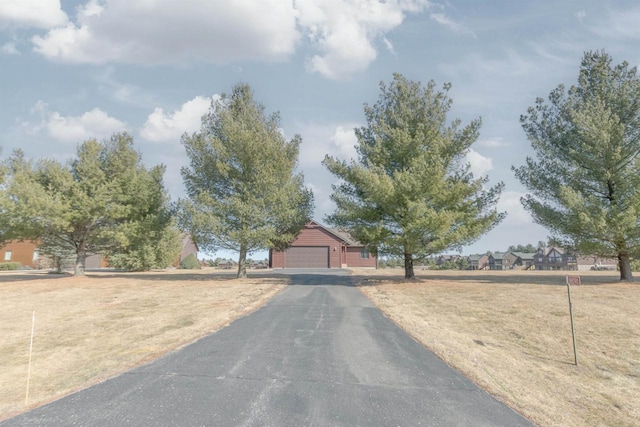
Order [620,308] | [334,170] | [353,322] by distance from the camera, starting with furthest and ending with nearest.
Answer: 1. [334,170]
2. [620,308]
3. [353,322]

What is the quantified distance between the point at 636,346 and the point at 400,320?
5.92 metres

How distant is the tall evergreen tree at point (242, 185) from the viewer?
76.2 feet

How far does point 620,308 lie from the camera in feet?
42.7

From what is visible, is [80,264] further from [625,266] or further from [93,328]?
[625,266]

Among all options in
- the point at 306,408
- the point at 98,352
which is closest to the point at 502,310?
the point at 306,408

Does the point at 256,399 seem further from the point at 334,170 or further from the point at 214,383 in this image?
the point at 334,170

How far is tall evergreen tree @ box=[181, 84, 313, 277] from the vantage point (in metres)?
23.2

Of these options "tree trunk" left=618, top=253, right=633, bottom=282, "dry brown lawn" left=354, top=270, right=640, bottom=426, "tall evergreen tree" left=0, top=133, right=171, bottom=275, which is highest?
"tall evergreen tree" left=0, top=133, right=171, bottom=275

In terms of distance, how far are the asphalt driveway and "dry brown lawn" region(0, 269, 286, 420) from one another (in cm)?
89

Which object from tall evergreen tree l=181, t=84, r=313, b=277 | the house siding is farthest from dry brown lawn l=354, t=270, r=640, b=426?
the house siding

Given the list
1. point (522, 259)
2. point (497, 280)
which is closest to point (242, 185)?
point (497, 280)

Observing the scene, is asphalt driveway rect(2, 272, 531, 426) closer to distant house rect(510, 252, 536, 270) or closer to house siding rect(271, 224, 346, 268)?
house siding rect(271, 224, 346, 268)

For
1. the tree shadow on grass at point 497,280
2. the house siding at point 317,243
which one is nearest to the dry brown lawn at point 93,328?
the tree shadow on grass at point 497,280

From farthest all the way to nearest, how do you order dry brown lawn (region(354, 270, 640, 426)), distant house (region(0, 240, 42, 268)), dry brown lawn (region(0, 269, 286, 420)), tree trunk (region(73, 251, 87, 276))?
distant house (region(0, 240, 42, 268)) < tree trunk (region(73, 251, 87, 276)) < dry brown lawn (region(0, 269, 286, 420)) < dry brown lawn (region(354, 270, 640, 426))
